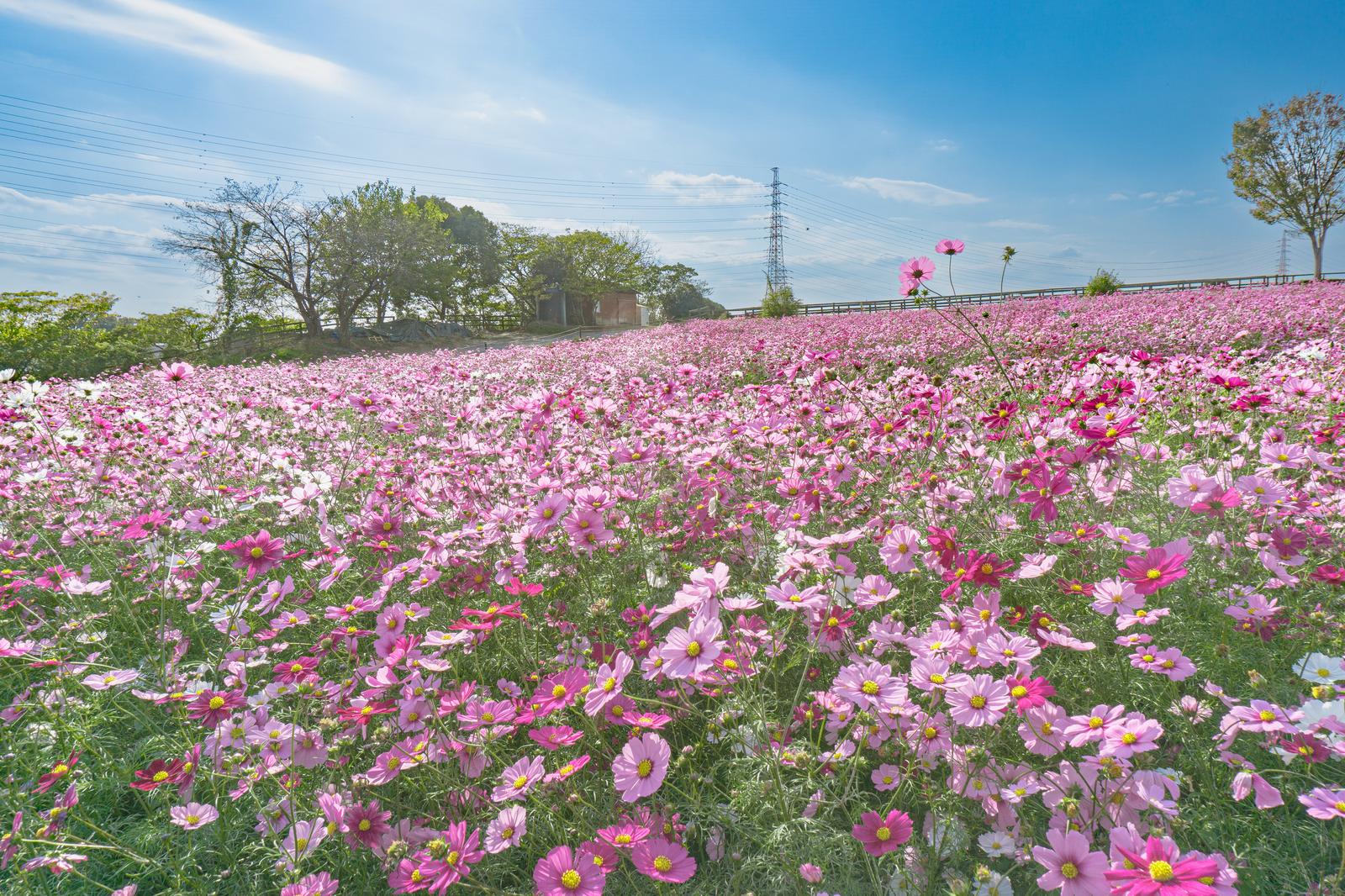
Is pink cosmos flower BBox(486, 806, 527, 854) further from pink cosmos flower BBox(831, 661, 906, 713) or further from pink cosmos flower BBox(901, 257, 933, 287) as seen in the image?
pink cosmos flower BBox(901, 257, 933, 287)

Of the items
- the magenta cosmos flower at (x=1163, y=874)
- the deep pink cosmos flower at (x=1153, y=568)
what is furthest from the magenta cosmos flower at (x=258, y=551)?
the deep pink cosmos flower at (x=1153, y=568)

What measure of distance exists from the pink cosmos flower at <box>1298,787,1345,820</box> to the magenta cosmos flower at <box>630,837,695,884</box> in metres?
1.08

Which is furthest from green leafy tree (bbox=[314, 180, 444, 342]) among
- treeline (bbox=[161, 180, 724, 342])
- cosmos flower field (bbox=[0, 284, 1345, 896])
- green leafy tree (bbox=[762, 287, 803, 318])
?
cosmos flower field (bbox=[0, 284, 1345, 896])

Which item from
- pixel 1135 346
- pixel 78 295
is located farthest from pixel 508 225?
pixel 1135 346

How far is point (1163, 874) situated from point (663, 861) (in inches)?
32.6

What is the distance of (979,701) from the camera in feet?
4.38

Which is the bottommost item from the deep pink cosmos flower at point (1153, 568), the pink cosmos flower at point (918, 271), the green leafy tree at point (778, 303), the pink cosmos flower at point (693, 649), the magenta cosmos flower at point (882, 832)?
the magenta cosmos flower at point (882, 832)

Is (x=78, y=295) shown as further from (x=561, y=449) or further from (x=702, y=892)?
(x=702, y=892)

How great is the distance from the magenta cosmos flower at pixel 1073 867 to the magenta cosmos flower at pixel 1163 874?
0.49ft

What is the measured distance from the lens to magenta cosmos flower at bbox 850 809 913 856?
126 centimetres

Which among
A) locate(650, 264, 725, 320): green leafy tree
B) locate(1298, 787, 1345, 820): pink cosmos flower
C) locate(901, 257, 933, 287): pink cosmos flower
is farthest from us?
locate(650, 264, 725, 320): green leafy tree

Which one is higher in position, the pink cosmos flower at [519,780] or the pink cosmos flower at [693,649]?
the pink cosmos flower at [693,649]

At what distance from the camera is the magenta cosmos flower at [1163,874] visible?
0.90 meters

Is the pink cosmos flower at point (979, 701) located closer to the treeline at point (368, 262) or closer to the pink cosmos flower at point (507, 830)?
the pink cosmos flower at point (507, 830)
